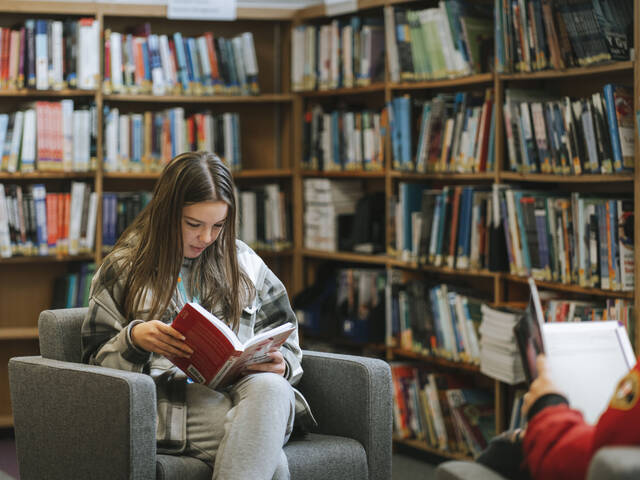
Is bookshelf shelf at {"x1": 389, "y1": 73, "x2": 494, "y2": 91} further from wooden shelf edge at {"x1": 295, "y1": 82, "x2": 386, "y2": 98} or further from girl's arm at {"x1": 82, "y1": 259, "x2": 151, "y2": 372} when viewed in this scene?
girl's arm at {"x1": 82, "y1": 259, "x2": 151, "y2": 372}

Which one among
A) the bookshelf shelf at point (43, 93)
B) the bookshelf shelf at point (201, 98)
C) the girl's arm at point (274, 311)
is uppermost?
the bookshelf shelf at point (43, 93)

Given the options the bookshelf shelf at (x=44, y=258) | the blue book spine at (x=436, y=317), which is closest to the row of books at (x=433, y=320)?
the blue book spine at (x=436, y=317)

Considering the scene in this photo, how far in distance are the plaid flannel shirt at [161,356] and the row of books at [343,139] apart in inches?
63.1

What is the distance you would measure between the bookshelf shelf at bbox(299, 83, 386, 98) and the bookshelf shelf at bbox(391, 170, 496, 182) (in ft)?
1.27

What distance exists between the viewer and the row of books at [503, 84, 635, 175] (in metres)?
2.96

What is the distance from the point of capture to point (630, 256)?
296cm

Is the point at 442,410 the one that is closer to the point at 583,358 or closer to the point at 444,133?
the point at 444,133

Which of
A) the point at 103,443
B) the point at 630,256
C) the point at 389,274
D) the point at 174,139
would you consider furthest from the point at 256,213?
the point at 103,443

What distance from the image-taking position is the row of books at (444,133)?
353 cm

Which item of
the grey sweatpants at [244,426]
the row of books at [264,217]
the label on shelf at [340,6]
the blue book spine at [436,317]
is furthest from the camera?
the row of books at [264,217]

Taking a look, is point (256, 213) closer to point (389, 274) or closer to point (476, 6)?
point (389, 274)

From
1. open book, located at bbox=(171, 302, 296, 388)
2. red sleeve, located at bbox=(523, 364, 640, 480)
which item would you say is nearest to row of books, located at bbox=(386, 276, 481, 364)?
open book, located at bbox=(171, 302, 296, 388)

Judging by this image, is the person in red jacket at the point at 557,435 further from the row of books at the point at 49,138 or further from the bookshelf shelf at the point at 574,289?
the row of books at the point at 49,138

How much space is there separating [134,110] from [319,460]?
2605 mm
